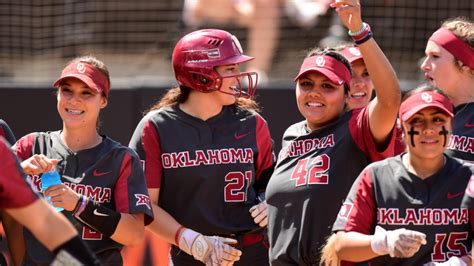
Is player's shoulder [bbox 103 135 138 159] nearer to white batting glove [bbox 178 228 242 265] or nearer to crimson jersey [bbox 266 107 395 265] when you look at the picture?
white batting glove [bbox 178 228 242 265]

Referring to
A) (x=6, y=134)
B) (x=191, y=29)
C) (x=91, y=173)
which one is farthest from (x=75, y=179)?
(x=191, y=29)

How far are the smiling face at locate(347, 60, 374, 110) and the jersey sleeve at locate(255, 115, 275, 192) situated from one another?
21.3 inches

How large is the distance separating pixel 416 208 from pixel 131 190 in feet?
4.91

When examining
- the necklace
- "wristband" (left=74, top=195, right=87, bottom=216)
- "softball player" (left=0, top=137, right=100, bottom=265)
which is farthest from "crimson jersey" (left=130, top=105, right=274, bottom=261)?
"softball player" (left=0, top=137, right=100, bottom=265)

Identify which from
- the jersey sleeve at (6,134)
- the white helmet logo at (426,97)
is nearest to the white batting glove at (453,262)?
the white helmet logo at (426,97)

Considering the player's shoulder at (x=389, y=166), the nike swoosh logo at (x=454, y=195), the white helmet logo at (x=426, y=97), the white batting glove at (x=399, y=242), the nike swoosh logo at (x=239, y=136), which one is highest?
the white helmet logo at (x=426, y=97)

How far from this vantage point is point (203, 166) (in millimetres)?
5715

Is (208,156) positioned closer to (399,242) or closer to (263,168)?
(263,168)

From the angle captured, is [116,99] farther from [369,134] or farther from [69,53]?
[369,134]

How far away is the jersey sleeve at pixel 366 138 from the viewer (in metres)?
5.06

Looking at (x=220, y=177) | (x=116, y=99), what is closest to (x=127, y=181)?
(x=220, y=177)

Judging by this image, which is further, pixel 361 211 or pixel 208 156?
pixel 208 156

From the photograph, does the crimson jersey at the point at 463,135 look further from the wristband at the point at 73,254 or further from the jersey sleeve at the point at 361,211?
the wristband at the point at 73,254

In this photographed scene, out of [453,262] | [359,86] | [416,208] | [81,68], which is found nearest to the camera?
[453,262]
